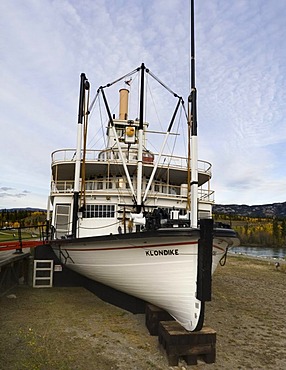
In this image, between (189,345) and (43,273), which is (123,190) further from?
(189,345)

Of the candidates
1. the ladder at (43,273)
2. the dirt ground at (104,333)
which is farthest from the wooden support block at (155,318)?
the ladder at (43,273)

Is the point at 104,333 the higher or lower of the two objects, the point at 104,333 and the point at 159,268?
the lower

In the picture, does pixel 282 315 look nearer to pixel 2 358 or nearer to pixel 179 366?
pixel 179 366

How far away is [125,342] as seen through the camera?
279 inches

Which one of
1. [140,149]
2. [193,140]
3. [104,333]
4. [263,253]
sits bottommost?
[263,253]

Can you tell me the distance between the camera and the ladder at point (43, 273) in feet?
39.4

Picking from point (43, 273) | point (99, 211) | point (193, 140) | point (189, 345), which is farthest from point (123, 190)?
point (189, 345)

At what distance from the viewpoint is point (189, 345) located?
20.2ft

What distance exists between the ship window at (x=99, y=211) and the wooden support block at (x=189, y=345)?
19.4ft

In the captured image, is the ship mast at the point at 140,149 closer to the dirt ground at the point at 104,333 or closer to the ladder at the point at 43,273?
the dirt ground at the point at 104,333

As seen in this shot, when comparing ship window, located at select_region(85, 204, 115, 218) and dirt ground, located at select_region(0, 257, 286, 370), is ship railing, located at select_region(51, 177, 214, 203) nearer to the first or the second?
ship window, located at select_region(85, 204, 115, 218)

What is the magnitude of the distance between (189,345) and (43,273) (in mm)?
7592

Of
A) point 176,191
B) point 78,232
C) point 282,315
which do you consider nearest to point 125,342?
point 78,232

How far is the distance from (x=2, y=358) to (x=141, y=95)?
8353mm
